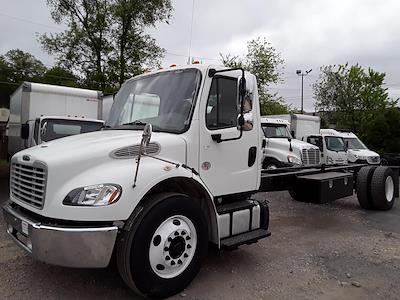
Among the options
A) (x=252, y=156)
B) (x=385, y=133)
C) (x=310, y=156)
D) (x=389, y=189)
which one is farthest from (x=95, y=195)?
(x=385, y=133)

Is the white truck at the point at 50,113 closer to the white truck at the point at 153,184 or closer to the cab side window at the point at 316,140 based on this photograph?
the white truck at the point at 153,184

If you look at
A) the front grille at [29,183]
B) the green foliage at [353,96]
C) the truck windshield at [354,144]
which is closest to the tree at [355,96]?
the green foliage at [353,96]

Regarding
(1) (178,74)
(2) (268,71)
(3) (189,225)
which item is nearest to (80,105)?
(1) (178,74)

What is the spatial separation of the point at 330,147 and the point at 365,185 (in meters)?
8.96

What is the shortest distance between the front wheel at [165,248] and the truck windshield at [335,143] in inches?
569

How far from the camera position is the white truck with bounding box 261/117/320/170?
13820mm

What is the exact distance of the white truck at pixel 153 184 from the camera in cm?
371

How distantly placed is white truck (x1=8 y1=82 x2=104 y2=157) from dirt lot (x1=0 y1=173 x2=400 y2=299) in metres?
4.30

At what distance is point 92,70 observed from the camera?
22891mm

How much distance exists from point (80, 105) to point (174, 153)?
10.0 meters

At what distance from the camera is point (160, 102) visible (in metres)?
4.81

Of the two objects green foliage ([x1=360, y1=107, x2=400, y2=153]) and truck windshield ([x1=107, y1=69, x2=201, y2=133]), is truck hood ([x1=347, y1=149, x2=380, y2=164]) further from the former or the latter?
truck windshield ([x1=107, y1=69, x2=201, y2=133])

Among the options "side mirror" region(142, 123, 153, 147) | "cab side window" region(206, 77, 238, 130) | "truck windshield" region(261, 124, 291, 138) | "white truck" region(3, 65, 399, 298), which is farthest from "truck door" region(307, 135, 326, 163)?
"side mirror" region(142, 123, 153, 147)

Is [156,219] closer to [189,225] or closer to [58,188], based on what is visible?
[189,225]
